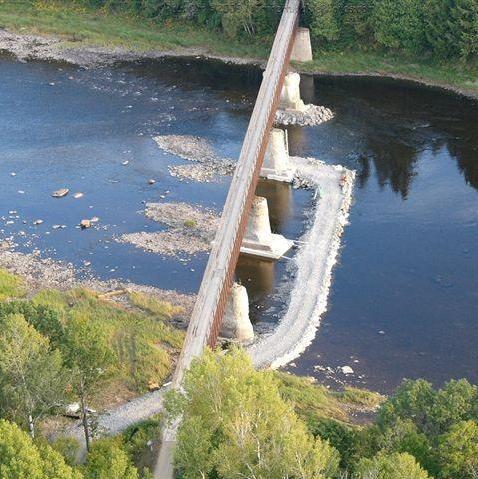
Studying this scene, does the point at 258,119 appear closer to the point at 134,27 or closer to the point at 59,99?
the point at 59,99

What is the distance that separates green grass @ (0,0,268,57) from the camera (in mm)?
112438

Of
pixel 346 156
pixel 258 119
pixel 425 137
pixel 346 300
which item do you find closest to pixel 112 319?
pixel 346 300

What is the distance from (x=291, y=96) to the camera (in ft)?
295

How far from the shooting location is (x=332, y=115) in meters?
90.7

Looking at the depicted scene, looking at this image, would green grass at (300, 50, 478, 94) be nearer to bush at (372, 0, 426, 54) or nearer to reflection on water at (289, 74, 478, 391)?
bush at (372, 0, 426, 54)

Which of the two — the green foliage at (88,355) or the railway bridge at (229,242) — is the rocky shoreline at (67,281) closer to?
the railway bridge at (229,242)

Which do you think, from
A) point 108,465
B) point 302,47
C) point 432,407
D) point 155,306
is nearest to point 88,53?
point 302,47

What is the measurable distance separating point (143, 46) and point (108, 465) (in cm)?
8602

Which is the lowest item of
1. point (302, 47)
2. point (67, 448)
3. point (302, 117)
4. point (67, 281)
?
point (67, 281)

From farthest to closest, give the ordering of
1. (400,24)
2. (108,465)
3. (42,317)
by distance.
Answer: (400,24)
(42,317)
(108,465)

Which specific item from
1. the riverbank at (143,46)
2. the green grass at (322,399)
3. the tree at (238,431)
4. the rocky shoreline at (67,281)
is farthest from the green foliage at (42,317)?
the riverbank at (143,46)

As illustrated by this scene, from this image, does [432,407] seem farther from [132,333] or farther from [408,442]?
[132,333]

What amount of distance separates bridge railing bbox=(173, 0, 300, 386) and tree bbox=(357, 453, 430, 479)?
45.5 ft

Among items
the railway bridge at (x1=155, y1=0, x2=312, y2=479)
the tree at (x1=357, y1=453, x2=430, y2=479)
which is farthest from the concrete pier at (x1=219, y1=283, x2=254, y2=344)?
the tree at (x1=357, y1=453, x2=430, y2=479)
